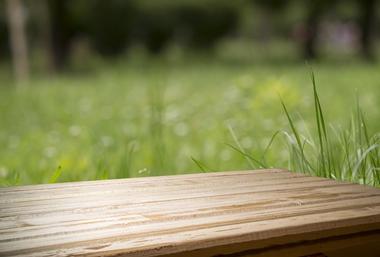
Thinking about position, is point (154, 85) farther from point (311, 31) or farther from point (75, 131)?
point (311, 31)

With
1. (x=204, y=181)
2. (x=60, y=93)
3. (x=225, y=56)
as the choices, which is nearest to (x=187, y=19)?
(x=225, y=56)

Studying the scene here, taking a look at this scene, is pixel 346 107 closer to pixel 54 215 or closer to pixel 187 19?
pixel 54 215

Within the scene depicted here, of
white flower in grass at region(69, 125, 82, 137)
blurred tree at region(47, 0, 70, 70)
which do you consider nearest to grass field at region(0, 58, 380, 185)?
white flower in grass at region(69, 125, 82, 137)

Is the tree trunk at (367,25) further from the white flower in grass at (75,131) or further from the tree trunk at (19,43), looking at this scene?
the white flower in grass at (75,131)

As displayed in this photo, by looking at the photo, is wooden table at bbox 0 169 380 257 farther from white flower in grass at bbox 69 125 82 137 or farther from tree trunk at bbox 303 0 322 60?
tree trunk at bbox 303 0 322 60

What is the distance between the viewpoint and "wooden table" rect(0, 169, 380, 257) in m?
1.08

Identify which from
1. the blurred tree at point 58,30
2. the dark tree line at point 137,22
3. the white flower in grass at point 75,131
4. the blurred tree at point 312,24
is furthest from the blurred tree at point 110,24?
the white flower in grass at point 75,131

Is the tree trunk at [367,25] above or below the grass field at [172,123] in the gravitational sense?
below

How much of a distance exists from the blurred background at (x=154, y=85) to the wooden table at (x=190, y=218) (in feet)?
1.46

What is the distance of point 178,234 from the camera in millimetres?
1115

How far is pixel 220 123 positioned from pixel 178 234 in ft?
16.3

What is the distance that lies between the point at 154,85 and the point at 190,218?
4.55 meters

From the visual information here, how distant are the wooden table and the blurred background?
17.5 inches

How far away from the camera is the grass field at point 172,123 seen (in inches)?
106
